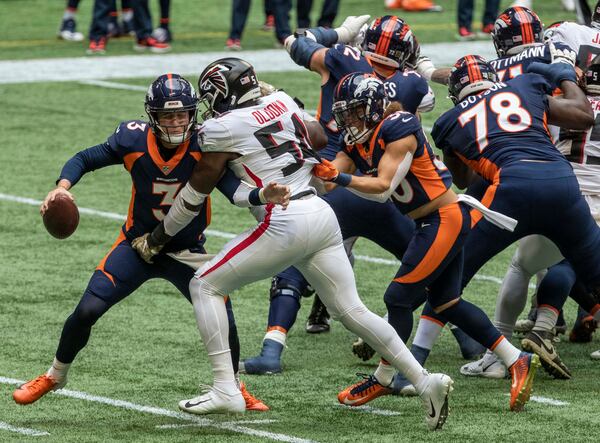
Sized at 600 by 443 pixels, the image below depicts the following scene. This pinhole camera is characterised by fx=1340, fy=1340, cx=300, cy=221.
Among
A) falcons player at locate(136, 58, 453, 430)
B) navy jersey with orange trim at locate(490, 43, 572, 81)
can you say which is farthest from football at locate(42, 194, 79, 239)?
navy jersey with orange trim at locate(490, 43, 572, 81)

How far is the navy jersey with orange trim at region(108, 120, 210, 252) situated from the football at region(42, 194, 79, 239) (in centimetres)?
32

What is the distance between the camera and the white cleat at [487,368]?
7145 mm

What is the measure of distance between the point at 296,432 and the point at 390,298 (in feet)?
3.13

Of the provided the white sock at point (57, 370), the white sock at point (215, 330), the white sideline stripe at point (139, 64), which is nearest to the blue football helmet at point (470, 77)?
the white sock at point (215, 330)

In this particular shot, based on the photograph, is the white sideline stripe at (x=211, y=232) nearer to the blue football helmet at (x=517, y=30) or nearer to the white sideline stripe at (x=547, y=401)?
the blue football helmet at (x=517, y=30)

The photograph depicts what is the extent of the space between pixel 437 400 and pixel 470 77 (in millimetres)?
1862

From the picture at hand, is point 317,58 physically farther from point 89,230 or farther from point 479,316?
point 89,230

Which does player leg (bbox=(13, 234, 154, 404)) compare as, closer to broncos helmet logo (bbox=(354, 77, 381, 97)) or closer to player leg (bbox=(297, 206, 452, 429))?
player leg (bbox=(297, 206, 452, 429))

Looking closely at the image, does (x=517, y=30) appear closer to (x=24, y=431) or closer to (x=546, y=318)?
(x=546, y=318)

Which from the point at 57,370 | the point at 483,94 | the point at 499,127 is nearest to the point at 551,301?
the point at 499,127

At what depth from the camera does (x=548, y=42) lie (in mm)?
7723

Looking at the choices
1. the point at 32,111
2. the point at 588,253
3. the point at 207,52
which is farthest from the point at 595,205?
the point at 207,52

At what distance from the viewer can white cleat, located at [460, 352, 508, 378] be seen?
23.4ft

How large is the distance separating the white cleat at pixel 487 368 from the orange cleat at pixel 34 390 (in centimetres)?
225
